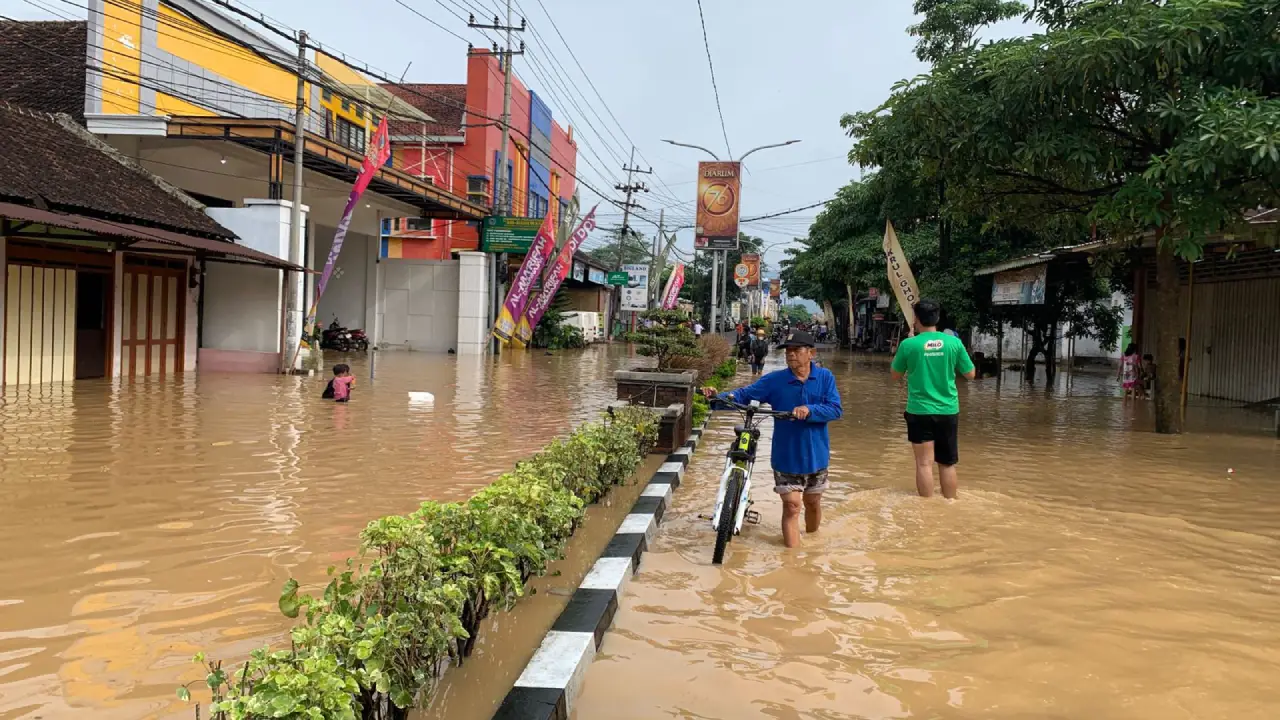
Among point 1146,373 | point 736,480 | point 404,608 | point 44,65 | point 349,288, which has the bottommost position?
point 404,608

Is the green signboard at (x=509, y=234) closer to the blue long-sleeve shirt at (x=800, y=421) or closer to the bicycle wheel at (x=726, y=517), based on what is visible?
the blue long-sleeve shirt at (x=800, y=421)

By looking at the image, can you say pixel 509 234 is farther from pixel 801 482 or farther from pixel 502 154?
pixel 801 482

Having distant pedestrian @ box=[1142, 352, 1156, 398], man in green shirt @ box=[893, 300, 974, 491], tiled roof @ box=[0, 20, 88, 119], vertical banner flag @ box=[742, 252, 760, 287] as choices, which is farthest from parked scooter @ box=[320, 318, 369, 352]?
man in green shirt @ box=[893, 300, 974, 491]

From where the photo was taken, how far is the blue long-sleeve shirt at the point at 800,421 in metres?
6.11

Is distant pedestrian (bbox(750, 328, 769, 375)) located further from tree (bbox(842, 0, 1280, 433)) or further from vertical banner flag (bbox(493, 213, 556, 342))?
tree (bbox(842, 0, 1280, 433))

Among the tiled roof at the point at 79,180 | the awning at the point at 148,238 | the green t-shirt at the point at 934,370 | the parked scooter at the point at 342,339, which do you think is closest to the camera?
the green t-shirt at the point at 934,370

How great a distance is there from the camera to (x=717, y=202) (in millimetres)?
24391

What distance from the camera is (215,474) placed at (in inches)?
320

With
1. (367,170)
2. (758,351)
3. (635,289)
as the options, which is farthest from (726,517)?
(635,289)

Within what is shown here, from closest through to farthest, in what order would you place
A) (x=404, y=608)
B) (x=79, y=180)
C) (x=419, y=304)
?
(x=404, y=608)
(x=79, y=180)
(x=419, y=304)

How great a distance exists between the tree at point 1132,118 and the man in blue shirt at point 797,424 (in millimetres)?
6000

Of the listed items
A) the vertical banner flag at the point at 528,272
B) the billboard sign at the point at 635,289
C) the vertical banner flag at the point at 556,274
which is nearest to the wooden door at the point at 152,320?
the vertical banner flag at the point at 528,272

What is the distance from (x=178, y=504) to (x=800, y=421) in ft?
15.1

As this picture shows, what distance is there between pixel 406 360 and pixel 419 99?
17645mm
